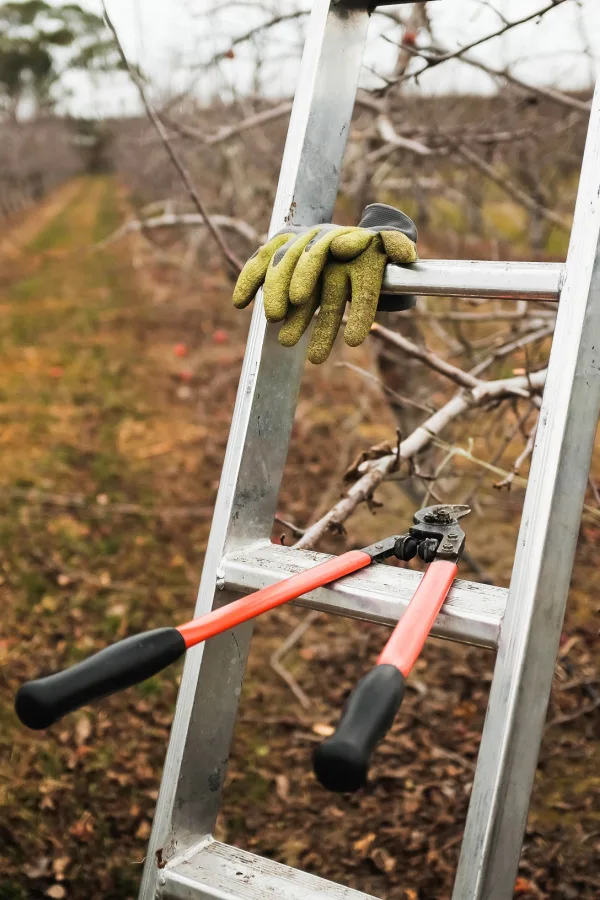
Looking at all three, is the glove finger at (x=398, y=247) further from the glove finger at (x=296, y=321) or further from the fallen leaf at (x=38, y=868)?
the fallen leaf at (x=38, y=868)

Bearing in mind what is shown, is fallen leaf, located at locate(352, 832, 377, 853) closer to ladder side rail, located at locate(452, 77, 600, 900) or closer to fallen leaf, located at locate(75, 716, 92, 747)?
fallen leaf, located at locate(75, 716, 92, 747)

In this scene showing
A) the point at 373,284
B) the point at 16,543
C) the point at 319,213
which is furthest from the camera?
the point at 16,543

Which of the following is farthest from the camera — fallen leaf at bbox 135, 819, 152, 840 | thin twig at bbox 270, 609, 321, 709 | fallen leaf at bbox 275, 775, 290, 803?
thin twig at bbox 270, 609, 321, 709

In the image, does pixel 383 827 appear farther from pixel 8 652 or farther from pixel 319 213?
pixel 319 213

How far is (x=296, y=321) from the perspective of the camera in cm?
119

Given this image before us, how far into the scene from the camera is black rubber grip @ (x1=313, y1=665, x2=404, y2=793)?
72cm

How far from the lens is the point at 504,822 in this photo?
917mm

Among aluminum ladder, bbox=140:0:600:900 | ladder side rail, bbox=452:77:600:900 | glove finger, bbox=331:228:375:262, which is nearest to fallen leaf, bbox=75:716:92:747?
aluminum ladder, bbox=140:0:600:900

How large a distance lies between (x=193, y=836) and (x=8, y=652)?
227 centimetres

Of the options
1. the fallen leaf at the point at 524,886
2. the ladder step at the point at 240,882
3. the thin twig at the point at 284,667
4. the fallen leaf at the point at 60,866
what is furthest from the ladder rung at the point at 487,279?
the thin twig at the point at 284,667

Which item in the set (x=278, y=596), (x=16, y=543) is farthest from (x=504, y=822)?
(x=16, y=543)

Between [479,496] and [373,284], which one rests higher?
[373,284]

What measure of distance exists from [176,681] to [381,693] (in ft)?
8.05

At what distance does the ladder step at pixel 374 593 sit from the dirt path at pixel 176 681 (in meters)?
1.42
